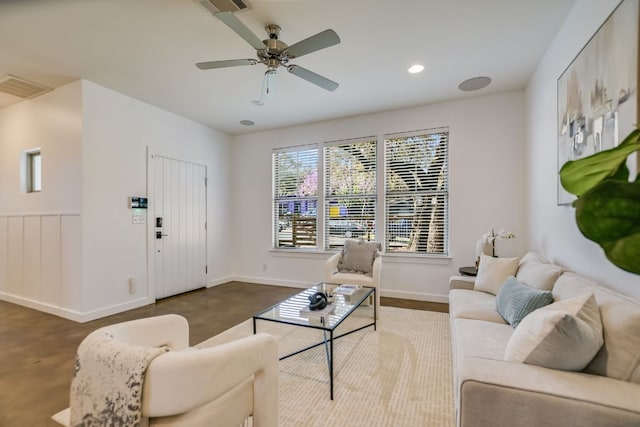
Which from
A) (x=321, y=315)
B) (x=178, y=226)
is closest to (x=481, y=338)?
(x=321, y=315)

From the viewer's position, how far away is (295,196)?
5.07 m

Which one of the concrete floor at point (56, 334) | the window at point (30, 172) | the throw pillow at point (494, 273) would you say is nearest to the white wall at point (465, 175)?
the concrete floor at point (56, 334)

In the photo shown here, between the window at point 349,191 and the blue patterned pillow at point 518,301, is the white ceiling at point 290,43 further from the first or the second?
the blue patterned pillow at point 518,301

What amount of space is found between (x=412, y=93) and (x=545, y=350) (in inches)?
133

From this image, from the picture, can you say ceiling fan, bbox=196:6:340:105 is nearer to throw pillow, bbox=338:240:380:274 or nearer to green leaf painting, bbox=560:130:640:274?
green leaf painting, bbox=560:130:640:274

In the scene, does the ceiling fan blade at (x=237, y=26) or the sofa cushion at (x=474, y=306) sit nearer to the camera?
the ceiling fan blade at (x=237, y=26)

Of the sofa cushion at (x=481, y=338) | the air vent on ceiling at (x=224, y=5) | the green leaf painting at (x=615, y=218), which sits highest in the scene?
the air vent on ceiling at (x=224, y=5)

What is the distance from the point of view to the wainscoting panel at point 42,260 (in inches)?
133

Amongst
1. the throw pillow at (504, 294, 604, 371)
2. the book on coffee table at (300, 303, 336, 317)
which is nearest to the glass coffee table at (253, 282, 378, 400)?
the book on coffee table at (300, 303, 336, 317)

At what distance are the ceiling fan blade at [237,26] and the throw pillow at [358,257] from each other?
255cm

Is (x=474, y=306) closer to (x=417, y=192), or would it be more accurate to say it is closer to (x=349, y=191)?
(x=417, y=192)

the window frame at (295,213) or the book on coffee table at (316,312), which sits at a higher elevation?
the window frame at (295,213)

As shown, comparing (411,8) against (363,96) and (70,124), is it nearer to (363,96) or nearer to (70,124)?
(363,96)

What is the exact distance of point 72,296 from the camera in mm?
3377
